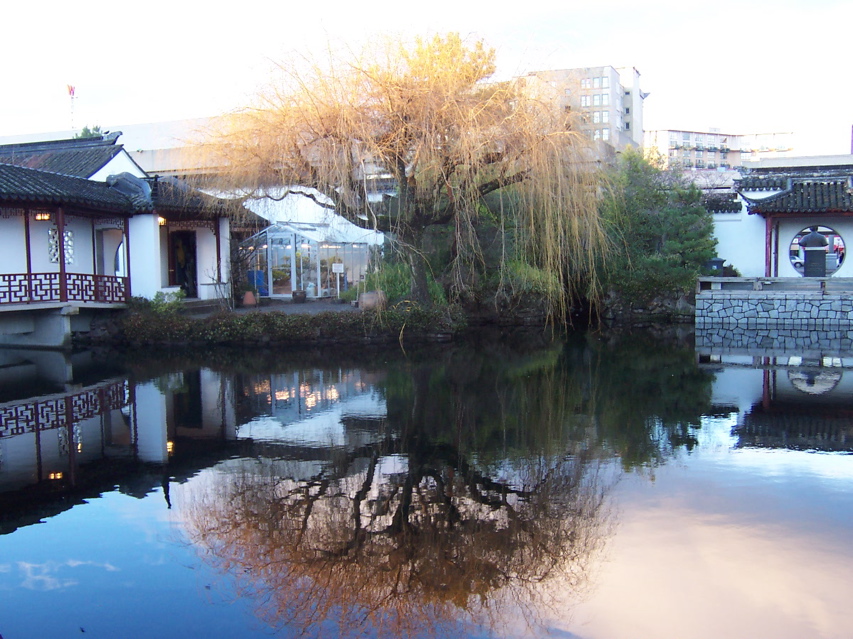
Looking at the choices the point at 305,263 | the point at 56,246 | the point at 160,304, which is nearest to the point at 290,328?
the point at 160,304

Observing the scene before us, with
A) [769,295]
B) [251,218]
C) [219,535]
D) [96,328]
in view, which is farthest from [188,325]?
[769,295]

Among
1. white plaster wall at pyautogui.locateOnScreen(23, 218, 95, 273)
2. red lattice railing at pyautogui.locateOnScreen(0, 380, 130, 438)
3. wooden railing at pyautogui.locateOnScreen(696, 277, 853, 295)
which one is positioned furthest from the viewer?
wooden railing at pyautogui.locateOnScreen(696, 277, 853, 295)

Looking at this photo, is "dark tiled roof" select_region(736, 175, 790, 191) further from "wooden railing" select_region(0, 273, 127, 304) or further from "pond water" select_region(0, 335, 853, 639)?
"wooden railing" select_region(0, 273, 127, 304)

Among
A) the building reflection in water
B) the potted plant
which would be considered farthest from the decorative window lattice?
the building reflection in water

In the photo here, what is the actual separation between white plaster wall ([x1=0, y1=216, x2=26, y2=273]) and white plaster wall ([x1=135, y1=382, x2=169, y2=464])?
6939 millimetres

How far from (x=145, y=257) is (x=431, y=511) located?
14455 mm

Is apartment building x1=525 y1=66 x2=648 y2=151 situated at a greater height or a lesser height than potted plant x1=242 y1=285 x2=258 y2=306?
greater

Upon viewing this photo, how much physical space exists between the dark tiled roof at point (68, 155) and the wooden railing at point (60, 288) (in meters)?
2.96

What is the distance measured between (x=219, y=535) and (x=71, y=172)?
15701 millimetres

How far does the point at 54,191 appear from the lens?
607 inches

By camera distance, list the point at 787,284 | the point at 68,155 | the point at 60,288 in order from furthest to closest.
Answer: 1. the point at 68,155
2. the point at 787,284
3. the point at 60,288

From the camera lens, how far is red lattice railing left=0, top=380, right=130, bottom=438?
343 inches

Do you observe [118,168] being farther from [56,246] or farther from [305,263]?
[305,263]

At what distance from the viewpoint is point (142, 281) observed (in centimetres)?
1798
